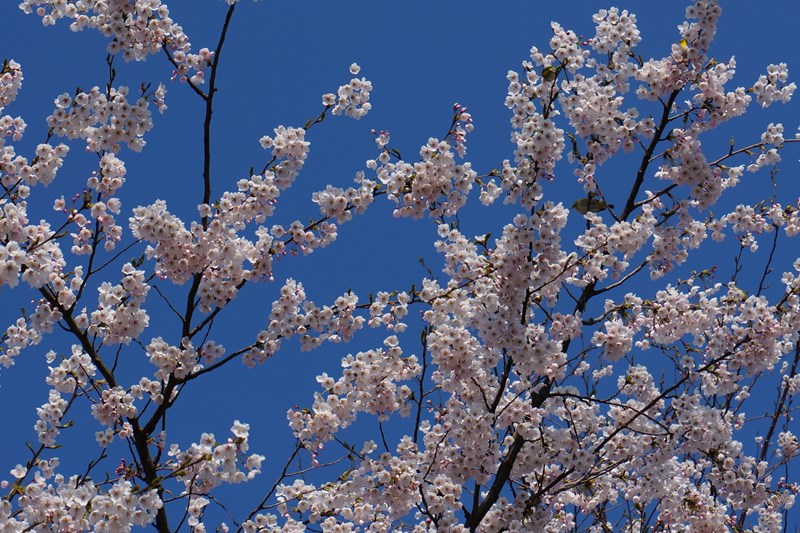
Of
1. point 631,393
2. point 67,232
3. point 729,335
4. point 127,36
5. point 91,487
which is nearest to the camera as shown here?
point 91,487

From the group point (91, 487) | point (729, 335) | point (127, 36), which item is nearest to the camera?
point (91, 487)

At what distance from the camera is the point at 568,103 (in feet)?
24.8

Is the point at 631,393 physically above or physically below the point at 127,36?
below

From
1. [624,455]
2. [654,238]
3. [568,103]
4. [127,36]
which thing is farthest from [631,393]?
[127,36]

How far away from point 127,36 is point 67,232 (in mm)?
1711

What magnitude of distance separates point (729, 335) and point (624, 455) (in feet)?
4.59

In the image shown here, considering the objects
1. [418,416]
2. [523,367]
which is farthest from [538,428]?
[418,416]

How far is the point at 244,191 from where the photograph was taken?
728 cm

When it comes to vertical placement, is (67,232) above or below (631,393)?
above

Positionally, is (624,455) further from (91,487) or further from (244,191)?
(91,487)

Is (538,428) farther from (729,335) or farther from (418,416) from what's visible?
(729,335)

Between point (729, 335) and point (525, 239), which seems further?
point (729, 335)

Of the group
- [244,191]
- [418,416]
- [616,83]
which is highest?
Answer: [616,83]

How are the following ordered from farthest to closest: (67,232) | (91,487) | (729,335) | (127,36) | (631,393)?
(631,393)
(729,335)
(127,36)
(67,232)
(91,487)
